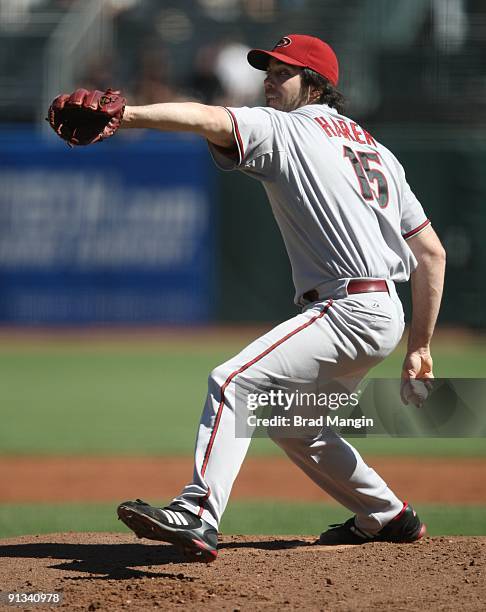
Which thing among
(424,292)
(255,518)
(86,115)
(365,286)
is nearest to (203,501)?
(365,286)

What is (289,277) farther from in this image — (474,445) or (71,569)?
(71,569)

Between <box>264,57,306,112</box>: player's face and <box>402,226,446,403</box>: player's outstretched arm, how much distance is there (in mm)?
669

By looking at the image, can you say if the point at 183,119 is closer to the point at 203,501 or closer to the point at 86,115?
the point at 86,115

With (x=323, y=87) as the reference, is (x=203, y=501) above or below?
below

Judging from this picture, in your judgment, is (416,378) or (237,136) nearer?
(237,136)

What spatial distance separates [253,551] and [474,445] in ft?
15.4

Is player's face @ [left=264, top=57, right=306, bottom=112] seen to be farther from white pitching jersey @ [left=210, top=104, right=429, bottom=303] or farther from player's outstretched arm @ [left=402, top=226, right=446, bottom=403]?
player's outstretched arm @ [left=402, top=226, right=446, bottom=403]

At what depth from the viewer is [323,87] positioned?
3.76 m

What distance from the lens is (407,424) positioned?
412cm

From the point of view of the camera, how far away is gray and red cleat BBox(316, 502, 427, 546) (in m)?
3.99

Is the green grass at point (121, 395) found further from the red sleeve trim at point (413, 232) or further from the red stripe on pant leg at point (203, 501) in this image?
the red stripe on pant leg at point (203, 501)

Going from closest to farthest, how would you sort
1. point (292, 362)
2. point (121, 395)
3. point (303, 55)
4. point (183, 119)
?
point (183, 119) → point (292, 362) → point (303, 55) → point (121, 395)

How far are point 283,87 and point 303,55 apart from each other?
14 cm

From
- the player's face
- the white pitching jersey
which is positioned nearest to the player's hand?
the white pitching jersey
